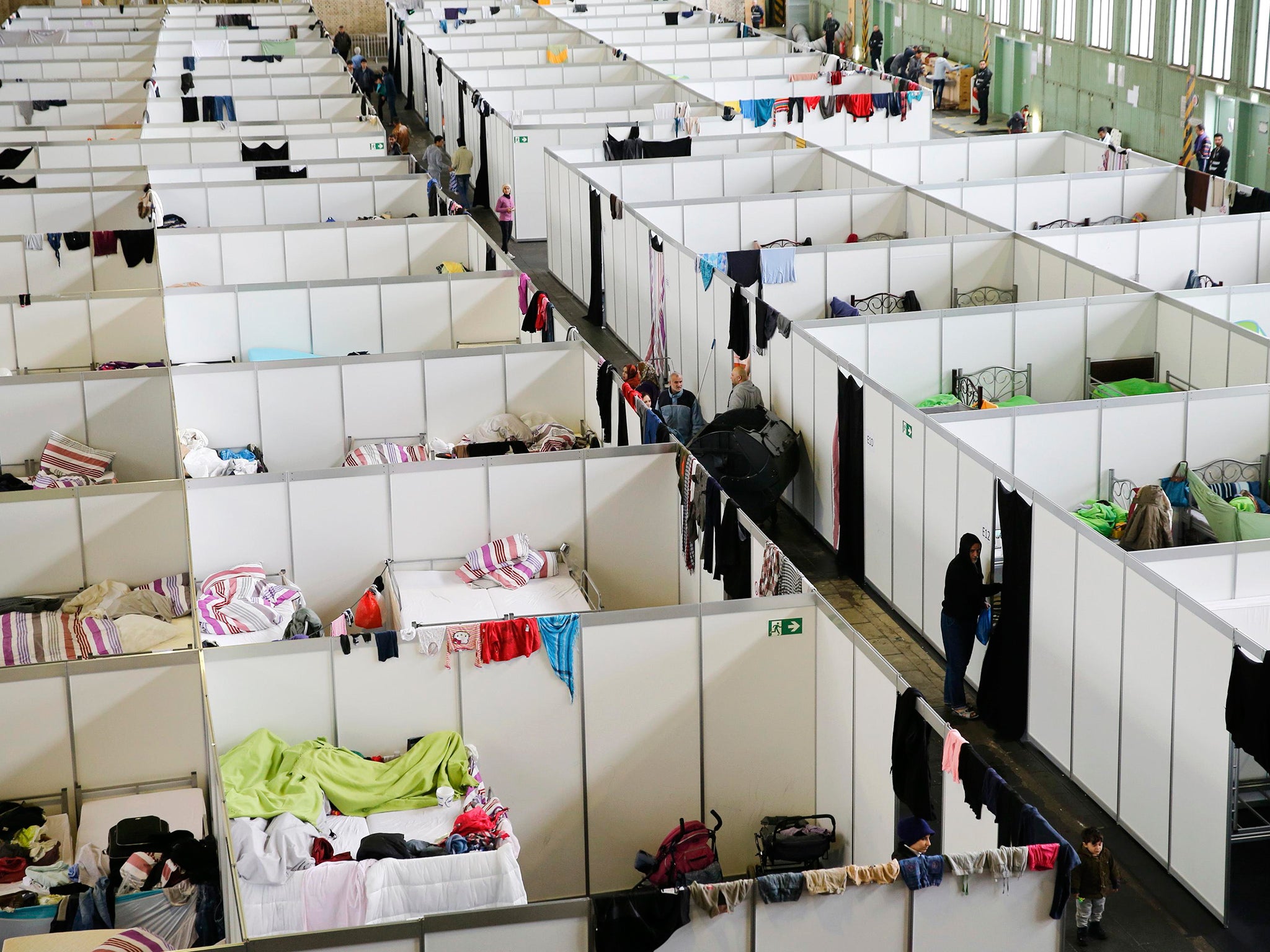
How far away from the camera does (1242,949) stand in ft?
23.5

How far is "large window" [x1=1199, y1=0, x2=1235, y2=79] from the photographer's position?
74.4 ft

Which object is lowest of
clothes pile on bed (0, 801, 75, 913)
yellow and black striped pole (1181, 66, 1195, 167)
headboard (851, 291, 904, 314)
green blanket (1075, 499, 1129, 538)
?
clothes pile on bed (0, 801, 75, 913)

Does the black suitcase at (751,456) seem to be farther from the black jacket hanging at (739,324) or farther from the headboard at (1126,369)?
the headboard at (1126,369)

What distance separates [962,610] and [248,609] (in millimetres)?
4760

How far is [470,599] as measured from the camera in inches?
381

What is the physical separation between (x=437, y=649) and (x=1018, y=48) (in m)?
27.2

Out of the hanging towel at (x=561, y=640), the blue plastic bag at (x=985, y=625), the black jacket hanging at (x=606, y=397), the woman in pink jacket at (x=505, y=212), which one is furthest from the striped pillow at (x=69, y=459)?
the woman in pink jacket at (x=505, y=212)

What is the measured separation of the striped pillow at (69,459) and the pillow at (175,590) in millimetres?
2336

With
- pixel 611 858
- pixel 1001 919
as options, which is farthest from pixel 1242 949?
pixel 611 858

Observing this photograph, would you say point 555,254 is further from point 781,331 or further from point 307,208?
point 781,331

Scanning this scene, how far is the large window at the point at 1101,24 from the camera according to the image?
26656 millimetres

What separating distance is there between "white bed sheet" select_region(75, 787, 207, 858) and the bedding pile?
148 centimetres

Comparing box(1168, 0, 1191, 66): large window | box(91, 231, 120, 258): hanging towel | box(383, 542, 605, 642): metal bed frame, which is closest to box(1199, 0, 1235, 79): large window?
box(1168, 0, 1191, 66): large window

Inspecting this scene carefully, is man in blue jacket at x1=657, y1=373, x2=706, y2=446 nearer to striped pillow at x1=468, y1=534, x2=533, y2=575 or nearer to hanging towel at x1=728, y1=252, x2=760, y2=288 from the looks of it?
hanging towel at x1=728, y1=252, x2=760, y2=288
